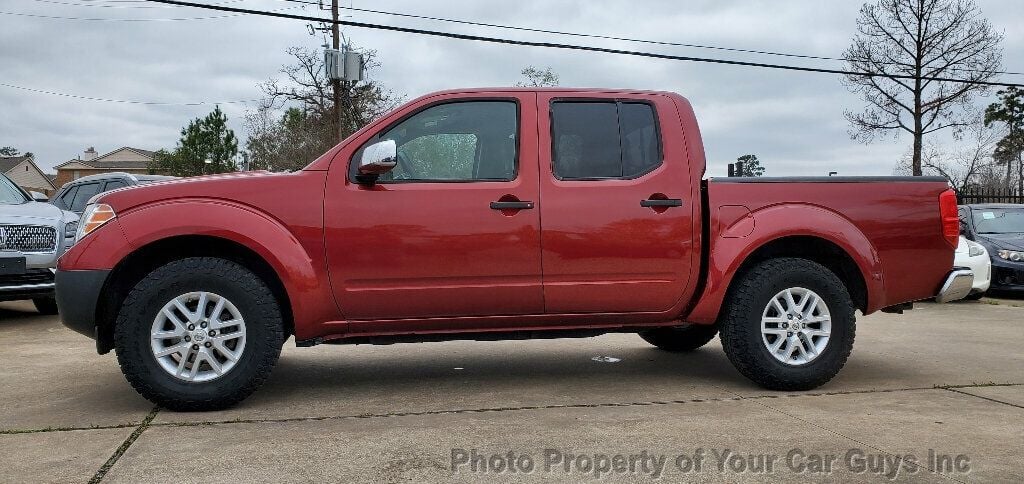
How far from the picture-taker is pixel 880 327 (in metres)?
7.96

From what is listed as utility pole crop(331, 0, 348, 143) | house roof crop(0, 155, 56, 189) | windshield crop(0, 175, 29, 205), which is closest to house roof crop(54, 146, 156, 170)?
house roof crop(0, 155, 56, 189)

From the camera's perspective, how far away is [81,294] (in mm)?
4262

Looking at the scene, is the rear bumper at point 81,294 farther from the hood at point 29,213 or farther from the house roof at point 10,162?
the house roof at point 10,162

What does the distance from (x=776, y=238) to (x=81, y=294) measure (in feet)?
12.6

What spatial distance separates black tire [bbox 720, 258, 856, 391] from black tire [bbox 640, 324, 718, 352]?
114 centimetres

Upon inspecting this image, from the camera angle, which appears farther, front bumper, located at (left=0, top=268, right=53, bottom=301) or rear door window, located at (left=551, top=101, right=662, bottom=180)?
front bumper, located at (left=0, top=268, right=53, bottom=301)

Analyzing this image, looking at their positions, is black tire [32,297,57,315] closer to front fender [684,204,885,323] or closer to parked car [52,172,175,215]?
parked car [52,172,175,215]

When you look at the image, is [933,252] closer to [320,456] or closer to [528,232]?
[528,232]

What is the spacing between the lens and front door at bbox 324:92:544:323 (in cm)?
448

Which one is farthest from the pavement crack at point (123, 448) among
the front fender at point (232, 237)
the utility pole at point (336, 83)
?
the utility pole at point (336, 83)

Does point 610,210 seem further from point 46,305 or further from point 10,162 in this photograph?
point 10,162

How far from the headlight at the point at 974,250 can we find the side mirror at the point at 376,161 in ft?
30.8

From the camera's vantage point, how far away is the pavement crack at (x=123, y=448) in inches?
128

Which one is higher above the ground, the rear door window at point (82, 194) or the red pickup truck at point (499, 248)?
the rear door window at point (82, 194)
